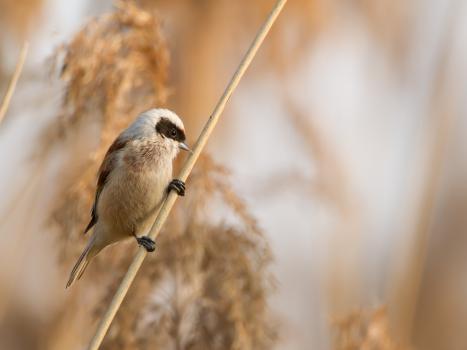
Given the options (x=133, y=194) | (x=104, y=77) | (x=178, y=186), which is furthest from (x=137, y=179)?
(x=104, y=77)

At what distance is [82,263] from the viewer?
2.78 m

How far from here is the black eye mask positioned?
2.88m

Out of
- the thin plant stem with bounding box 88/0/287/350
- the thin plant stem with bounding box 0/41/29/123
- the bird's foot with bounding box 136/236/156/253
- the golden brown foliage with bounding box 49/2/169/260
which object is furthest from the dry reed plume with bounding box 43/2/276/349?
the thin plant stem with bounding box 88/0/287/350

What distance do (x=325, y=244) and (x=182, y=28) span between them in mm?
1473

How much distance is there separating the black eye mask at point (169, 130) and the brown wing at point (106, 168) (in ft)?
0.49

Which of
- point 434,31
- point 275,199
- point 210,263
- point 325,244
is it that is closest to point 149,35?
point 210,263

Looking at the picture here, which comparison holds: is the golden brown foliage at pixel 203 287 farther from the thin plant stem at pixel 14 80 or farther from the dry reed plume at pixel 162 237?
the thin plant stem at pixel 14 80

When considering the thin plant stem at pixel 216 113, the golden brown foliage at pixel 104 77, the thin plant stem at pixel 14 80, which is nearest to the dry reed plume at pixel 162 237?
the golden brown foliage at pixel 104 77

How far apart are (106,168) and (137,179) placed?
0.78 ft

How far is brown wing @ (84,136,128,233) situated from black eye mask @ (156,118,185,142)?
149mm

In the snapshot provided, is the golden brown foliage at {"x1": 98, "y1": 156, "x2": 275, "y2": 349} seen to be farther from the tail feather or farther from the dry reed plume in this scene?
the tail feather

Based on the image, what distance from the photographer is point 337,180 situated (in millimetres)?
4102

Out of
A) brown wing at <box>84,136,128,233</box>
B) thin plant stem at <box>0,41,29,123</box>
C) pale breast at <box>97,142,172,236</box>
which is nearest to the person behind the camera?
thin plant stem at <box>0,41,29,123</box>

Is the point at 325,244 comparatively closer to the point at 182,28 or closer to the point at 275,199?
the point at 275,199
